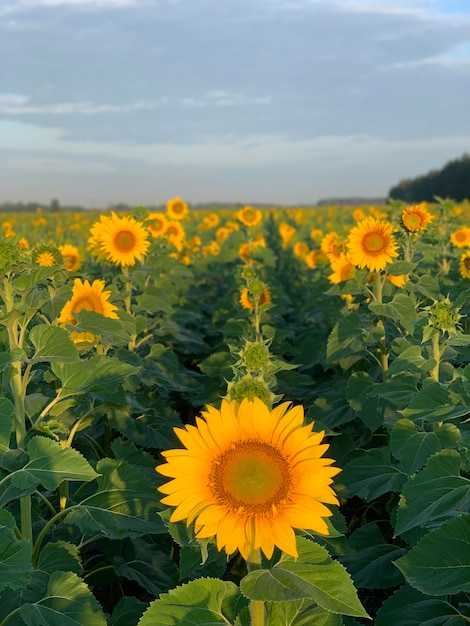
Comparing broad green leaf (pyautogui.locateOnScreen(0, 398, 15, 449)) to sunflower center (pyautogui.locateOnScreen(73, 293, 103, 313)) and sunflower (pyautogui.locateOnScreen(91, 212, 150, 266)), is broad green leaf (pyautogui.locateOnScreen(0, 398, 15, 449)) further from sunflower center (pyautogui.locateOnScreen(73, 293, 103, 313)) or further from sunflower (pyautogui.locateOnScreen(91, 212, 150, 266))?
sunflower (pyautogui.locateOnScreen(91, 212, 150, 266))

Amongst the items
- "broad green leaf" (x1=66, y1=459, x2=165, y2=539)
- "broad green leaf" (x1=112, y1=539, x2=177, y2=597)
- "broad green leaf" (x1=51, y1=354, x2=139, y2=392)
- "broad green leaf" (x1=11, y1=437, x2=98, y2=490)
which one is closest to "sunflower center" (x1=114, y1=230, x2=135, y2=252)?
"broad green leaf" (x1=112, y1=539, x2=177, y2=597)

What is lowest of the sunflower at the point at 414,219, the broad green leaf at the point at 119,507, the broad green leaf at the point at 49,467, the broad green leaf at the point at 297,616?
the broad green leaf at the point at 297,616

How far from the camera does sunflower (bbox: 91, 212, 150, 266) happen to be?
565cm

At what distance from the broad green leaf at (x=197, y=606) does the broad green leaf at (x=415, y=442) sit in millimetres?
1048

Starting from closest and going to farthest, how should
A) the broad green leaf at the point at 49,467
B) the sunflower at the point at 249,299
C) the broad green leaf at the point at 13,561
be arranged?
1. the broad green leaf at the point at 13,561
2. the broad green leaf at the point at 49,467
3. the sunflower at the point at 249,299

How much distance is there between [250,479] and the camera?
1.73 meters

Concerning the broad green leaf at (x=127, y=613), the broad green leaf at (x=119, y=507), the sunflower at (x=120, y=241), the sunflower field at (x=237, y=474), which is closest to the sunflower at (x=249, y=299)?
the sunflower field at (x=237, y=474)

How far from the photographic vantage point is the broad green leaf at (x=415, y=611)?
2.57 meters

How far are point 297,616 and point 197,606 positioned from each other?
12.3 inches

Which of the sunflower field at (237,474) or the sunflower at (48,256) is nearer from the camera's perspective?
the sunflower field at (237,474)

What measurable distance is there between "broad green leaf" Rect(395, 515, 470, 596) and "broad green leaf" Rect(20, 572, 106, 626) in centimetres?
100

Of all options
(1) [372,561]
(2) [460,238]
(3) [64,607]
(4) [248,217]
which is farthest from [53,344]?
(4) [248,217]

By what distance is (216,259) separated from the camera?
11.6 meters

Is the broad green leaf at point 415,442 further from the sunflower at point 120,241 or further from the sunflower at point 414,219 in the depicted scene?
the sunflower at point 120,241
